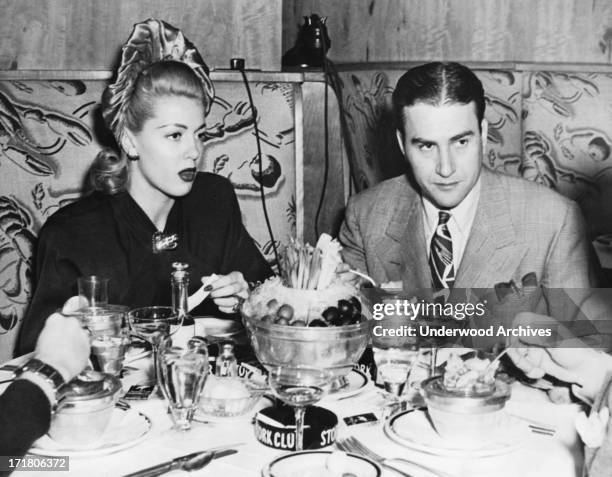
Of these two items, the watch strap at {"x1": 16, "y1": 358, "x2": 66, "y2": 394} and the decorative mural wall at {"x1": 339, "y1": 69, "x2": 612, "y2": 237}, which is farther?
the decorative mural wall at {"x1": 339, "y1": 69, "x2": 612, "y2": 237}

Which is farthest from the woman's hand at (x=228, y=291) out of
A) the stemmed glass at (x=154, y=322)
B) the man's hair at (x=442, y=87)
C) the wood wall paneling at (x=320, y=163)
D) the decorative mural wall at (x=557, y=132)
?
the wood wall paneling at (x=320, y=163)

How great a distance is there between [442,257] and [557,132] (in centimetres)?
78

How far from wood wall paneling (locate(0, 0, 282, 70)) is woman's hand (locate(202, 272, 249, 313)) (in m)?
1.40

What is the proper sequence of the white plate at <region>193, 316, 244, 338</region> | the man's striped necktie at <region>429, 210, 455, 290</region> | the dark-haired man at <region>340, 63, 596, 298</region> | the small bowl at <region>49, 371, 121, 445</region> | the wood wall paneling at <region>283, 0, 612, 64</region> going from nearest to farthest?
the small bowl at <region>49, 371, 121, 445</region> < the white plate at <region>193, 316, 244, 338</region> < the dark-haired man at <region>340, 63, 596, 298</region> < the man's striped necktie at <region>429, 210, 455, 290</region> < the wood wall paneling at <region>283, 0, 612, 64</region>

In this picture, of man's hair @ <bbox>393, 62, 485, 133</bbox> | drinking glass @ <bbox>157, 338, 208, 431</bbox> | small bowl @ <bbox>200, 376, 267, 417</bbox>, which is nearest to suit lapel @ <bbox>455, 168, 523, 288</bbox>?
man's hair @ <bbox>393, 62, 485, 133</bbox>

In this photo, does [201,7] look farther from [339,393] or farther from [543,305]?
[339,393]

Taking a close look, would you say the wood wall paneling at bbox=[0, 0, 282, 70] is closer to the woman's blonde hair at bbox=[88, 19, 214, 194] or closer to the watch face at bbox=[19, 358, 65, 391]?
the woman's blonde hair at bbox=[88, 19, 214, 194]

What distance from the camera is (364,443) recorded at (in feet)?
4.29

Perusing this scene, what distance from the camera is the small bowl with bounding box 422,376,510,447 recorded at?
4.16ft

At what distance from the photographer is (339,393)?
1.53m

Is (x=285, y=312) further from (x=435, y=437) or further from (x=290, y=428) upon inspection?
(x=435, y=437)

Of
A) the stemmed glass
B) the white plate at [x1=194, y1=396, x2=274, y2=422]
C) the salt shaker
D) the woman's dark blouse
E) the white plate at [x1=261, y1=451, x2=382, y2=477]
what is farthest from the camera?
the woman's dark blouse

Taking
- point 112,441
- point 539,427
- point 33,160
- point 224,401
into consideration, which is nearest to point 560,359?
point 539,427

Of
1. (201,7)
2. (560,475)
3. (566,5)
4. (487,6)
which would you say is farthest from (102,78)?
(560,475)
